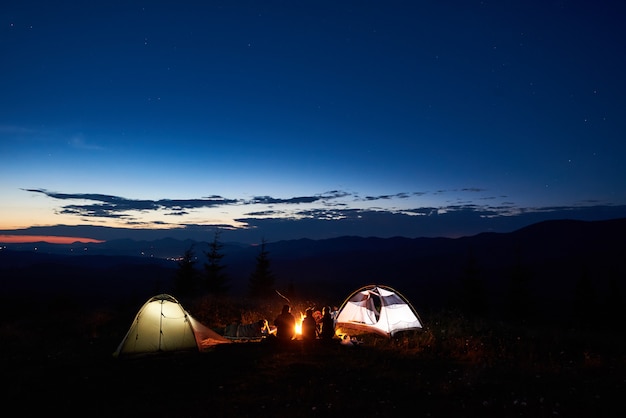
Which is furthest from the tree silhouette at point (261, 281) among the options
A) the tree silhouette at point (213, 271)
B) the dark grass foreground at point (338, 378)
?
the dark grass foreground at point (338, 378)

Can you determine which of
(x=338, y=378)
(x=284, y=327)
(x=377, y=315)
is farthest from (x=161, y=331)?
(x=377, y=315)

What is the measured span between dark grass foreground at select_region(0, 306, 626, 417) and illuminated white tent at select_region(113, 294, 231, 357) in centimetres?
38

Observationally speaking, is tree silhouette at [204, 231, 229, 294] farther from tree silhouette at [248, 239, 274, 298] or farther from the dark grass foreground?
the dark grass foreground

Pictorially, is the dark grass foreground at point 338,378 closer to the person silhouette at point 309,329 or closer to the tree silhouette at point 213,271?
the person silhouette at point 309,329

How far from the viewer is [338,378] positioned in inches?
387

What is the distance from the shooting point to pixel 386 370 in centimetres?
1054

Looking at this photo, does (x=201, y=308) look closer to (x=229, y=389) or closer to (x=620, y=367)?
(x=229, y=389)

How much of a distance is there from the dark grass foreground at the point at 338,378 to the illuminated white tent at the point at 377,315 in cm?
93

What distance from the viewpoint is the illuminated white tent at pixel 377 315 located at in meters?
15.2

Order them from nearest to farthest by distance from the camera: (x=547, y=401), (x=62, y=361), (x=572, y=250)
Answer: (x=547, y=401) → (x=62, y=361) → (x=572, y=250)

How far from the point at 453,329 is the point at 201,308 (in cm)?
1282

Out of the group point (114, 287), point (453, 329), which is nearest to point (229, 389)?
point (453, 329)

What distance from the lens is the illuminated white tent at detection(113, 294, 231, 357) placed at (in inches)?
483

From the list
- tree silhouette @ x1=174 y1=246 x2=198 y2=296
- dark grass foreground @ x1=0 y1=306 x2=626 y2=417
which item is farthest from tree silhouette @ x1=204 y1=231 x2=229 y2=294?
dark grass foreground @ x1=0 y1=306 x2=626 y2=417
